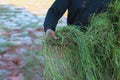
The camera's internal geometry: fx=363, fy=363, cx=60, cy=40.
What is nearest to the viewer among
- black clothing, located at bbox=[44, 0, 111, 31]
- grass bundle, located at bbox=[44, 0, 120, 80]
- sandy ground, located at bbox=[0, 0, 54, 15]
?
grass bundle, located at bbox=[44, 0, 120, 80]

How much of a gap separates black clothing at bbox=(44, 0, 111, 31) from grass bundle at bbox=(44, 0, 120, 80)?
0.20 m

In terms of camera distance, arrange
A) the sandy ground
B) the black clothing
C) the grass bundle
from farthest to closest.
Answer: the sandy ground, the black clothing, the grass bundle

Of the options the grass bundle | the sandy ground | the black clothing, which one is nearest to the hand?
the grass bundle

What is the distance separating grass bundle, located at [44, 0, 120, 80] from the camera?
2.45 meters

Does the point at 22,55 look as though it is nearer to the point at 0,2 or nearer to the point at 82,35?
the point at 82,35

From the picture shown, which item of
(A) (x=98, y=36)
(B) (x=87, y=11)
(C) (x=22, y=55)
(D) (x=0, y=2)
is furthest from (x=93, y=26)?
(D) (x=0, y=2)

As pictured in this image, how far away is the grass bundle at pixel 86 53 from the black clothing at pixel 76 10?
20cm

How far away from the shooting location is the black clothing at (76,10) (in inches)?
108

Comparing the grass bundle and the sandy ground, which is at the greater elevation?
the sandy ground

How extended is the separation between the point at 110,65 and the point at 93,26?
0.30 metres

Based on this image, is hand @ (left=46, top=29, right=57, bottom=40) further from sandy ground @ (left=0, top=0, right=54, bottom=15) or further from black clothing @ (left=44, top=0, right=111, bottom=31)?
sandy ground @ (left=0, top=0, right=54, bottom=15)

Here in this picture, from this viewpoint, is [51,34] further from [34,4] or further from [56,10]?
[34,4]

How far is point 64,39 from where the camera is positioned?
2480 mm

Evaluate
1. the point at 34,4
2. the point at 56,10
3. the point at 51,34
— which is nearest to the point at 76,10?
the point at 56,10
